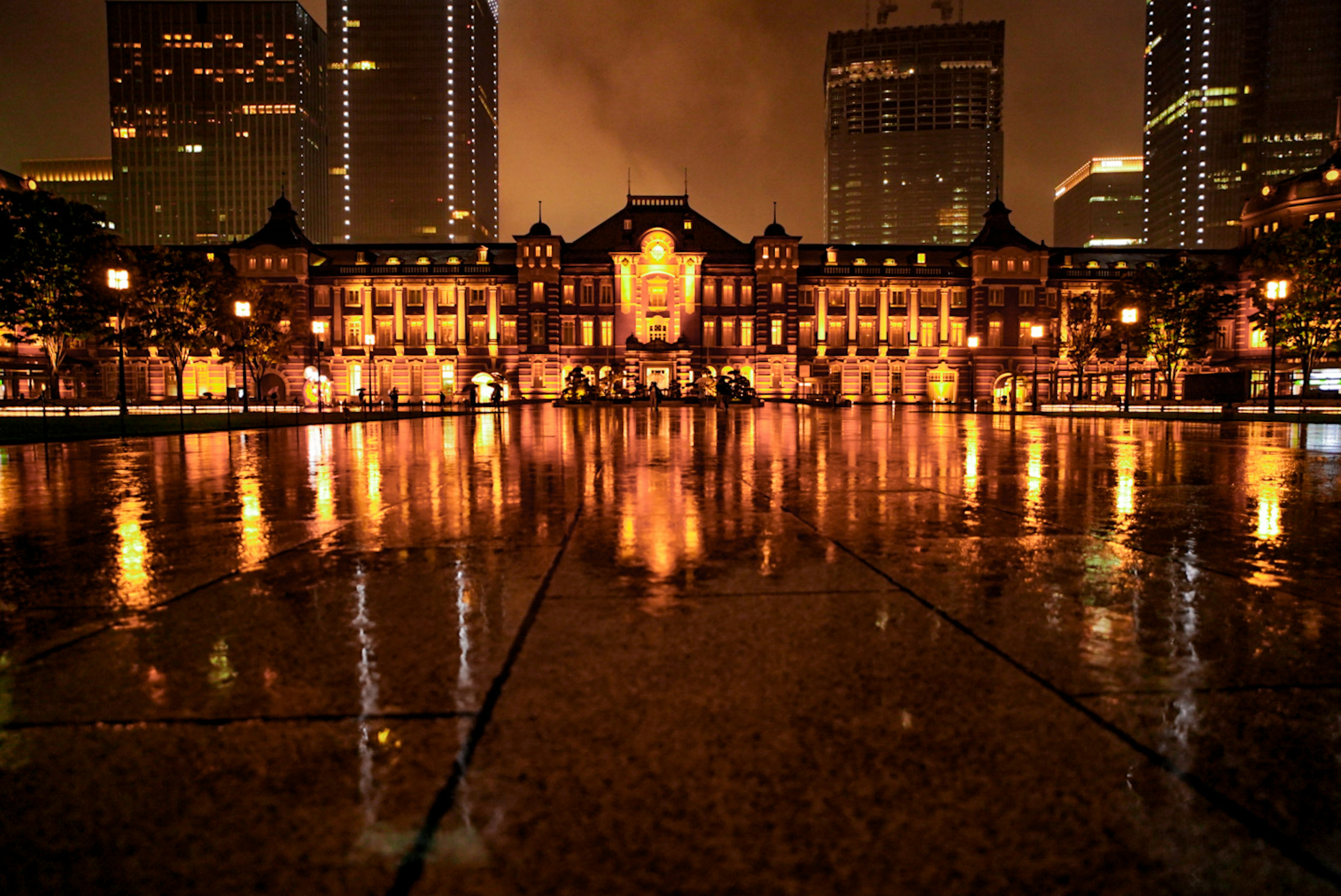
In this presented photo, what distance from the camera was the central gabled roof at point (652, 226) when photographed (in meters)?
66.1

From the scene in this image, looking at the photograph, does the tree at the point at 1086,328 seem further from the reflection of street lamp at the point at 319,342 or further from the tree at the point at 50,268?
the tree at the point at 50,268

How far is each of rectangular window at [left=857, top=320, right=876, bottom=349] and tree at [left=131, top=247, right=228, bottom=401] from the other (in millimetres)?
51541

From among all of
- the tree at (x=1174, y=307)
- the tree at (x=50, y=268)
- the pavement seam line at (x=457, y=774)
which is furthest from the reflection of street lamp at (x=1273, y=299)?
the tree at (x=50, y=268)

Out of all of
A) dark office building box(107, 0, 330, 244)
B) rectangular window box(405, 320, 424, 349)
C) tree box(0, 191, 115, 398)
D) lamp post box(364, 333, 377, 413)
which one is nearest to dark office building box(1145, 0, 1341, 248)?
rectangular window box(405, 320, 424, 349)

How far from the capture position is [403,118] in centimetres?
17388

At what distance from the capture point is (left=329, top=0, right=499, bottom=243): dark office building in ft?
563

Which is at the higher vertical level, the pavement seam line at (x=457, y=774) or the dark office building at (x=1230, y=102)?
the dark office building at (x=1230, y=102)

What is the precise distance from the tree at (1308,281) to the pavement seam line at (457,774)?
44.8 meters

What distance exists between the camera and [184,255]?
43.8 meters

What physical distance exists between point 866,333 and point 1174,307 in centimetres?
2618

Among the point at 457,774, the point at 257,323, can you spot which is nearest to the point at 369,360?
the point at 257,323

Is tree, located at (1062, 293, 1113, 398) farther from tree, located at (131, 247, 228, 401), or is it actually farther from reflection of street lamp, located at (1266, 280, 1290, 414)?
tree, located at (131, 247, 228, 401)

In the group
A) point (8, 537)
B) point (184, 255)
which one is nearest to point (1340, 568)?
point (8, 537)

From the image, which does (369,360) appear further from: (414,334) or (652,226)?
(652,226)
